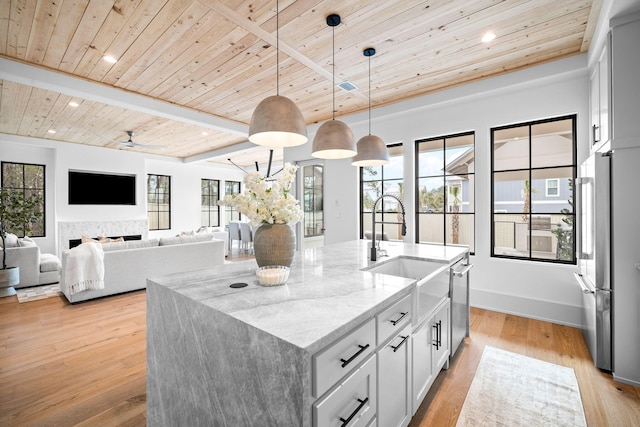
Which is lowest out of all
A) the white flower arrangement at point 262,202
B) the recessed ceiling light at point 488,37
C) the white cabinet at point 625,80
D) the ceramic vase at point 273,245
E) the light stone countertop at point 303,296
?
the light stone countertop at point 303,296

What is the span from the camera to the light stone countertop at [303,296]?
3.14 feet

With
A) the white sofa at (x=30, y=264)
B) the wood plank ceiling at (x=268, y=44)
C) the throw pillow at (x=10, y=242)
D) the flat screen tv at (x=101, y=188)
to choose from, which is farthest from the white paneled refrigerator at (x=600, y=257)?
the flat screen tv at (x=101, y=188)

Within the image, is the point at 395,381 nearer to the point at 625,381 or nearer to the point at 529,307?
the point at 625,381

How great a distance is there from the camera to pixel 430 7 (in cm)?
219

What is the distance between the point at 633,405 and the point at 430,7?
3063mm

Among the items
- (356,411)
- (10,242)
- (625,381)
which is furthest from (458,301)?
(10,242)

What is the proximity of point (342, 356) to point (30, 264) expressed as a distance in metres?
5.90

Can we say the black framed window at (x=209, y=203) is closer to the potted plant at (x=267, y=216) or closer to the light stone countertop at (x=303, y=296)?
the light stone countertop at (x=303, y=296)

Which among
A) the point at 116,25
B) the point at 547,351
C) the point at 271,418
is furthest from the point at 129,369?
the point at 547,351

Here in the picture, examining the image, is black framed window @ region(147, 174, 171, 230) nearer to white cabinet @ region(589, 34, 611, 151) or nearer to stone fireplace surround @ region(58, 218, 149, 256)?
stone fireplace surround @ region(58, 218, 149, 256)

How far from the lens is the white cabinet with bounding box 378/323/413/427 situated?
1.26 m

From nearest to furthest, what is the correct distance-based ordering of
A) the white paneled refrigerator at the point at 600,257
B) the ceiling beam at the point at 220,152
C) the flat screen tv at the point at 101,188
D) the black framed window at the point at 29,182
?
the white paneled refrigerator at the point at 600,257, the black framed window at the point at 29,182, the ceiling beam at the point at 220,152, the flat screen tv at the point at 101,188

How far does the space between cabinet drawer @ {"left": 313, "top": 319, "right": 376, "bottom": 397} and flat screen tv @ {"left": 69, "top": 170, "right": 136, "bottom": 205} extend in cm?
784

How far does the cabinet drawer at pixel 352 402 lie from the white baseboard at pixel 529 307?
2.98m
